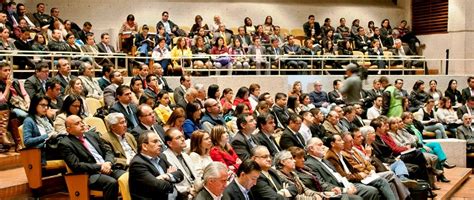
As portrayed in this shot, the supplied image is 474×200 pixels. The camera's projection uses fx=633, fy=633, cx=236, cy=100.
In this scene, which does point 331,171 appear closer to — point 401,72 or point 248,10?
point 401,72

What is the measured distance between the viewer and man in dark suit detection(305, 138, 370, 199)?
17.9 feet

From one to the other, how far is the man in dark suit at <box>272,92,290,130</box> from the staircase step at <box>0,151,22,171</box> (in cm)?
292

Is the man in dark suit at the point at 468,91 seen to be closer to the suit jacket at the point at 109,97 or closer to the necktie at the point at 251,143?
the necktie at the point at 251,143

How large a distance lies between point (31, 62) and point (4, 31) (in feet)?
1.62

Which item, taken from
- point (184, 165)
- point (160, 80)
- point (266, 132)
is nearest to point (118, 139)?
point (184, 165)

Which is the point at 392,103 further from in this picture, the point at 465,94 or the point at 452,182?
the point at 452,182

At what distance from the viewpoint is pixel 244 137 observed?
562 centimetres

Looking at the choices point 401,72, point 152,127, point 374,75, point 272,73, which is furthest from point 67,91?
point 401,72

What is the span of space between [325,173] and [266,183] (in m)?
1.13

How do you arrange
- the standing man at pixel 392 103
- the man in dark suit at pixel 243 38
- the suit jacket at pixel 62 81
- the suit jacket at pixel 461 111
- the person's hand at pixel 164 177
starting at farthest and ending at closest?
the man in dark suit at pixel 243 38
the suit jacket at pixel 461 111
the standing man at pixel 392 103
the suit jacket at pixel 62 81
the person's hand at pixel 164 177

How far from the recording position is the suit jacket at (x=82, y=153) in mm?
4555

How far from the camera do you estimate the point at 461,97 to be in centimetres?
1073

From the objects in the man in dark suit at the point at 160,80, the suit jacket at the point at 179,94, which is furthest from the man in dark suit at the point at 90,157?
the man in dark suit at the point at 160,80

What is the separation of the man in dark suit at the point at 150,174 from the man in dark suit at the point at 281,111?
3.08 meters
